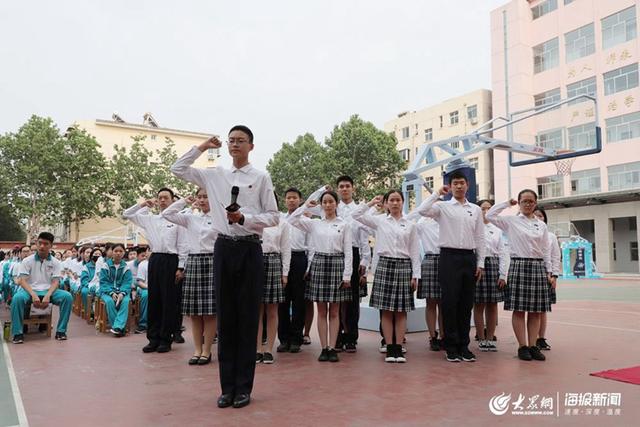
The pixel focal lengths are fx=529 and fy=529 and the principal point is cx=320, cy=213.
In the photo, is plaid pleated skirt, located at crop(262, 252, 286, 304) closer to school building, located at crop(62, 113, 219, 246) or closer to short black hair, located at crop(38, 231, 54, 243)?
short black hair, located at crop(38, 231, 54, 243)

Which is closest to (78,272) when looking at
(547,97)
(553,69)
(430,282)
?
(430,282)

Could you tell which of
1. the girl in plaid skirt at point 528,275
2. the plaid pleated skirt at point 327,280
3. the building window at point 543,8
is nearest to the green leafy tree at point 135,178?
the building window at point 543,8

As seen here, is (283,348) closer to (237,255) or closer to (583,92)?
(237,255)

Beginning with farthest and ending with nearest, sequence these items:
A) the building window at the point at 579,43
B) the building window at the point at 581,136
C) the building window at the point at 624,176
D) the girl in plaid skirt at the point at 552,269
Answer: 1. the building window at the point at 579,43
2. the building window at the point at 581,136
3. the building window at the point at 624,176
4. the girl in plaid skirt at the point at 552,269

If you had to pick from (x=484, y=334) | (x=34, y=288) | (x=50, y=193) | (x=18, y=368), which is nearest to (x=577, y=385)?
(x=484, y=334)

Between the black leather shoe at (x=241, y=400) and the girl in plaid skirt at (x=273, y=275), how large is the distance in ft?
4.29

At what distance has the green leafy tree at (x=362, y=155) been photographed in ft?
79.9

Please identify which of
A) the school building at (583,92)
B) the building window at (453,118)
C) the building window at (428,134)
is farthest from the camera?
the building window at (428,134)

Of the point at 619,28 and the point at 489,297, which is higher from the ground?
the point at 619,28

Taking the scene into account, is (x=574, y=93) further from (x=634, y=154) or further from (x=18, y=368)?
(x=18, y=368)

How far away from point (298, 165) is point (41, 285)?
2081cm

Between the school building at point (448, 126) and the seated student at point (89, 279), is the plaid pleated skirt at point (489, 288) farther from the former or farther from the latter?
the school building at point (448, 126)

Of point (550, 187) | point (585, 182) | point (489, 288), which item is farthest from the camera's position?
point (550, 187)

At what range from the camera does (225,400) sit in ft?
10.7
